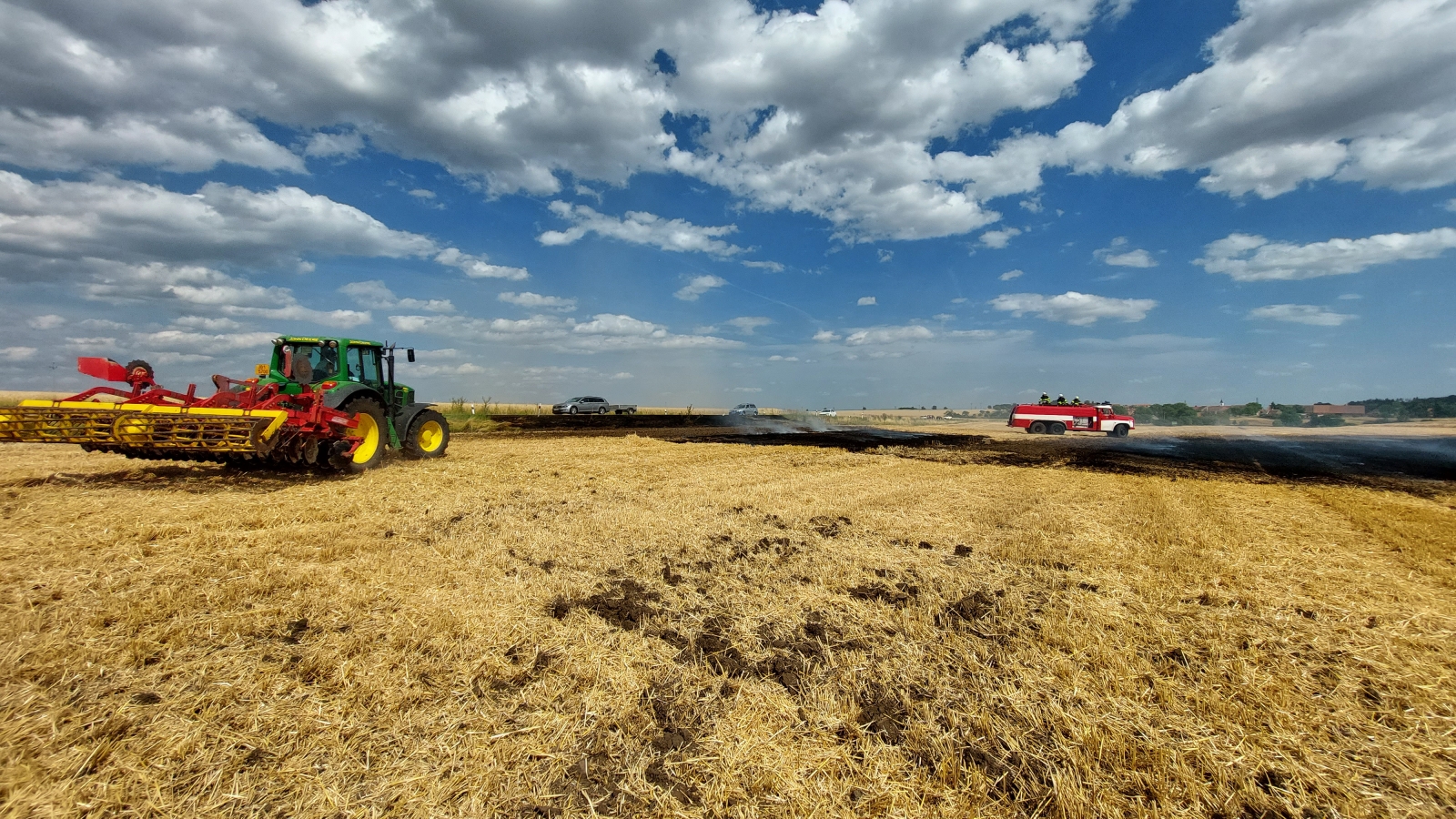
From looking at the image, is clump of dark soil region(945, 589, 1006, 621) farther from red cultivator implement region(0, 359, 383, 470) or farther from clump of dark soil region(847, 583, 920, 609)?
red cultivator implement region(0, 359, 383, 470)

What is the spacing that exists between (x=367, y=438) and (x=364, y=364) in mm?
1918

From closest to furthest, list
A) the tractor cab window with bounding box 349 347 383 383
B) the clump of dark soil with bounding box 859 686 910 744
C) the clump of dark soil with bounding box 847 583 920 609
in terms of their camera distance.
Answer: the clump of dark soil with bounding box 859 686 910 744 → the clump of dark soil with bounding box 847 583 920 609 → the tractor cab window with bounding box 349 347 383 383

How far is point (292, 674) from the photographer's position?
366 centimetres

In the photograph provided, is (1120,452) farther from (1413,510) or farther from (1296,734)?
(1296,734)

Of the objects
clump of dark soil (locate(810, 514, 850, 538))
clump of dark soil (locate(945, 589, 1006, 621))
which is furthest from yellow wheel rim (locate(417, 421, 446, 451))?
clump of dark soil (locate(945, 589, 1006, 621))

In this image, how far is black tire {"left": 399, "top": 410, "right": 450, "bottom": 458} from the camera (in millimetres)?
13148

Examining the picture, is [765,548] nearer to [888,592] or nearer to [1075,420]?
[888,592]

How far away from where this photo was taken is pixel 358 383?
38.2 feet

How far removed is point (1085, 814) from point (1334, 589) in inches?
208

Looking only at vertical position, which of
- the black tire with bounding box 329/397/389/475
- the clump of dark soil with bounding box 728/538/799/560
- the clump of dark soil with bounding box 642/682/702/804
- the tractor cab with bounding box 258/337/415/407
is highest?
the tractor cab with bounding box 258/337/415/407

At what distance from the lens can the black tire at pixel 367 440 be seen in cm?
1072

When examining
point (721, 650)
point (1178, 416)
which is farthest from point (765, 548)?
point (1178, 416)

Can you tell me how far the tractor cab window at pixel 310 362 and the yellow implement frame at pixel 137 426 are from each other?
2.09 metres

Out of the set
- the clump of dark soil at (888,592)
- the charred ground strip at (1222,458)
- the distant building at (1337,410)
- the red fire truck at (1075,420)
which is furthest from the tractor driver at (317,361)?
the distant building at (1337,410)
